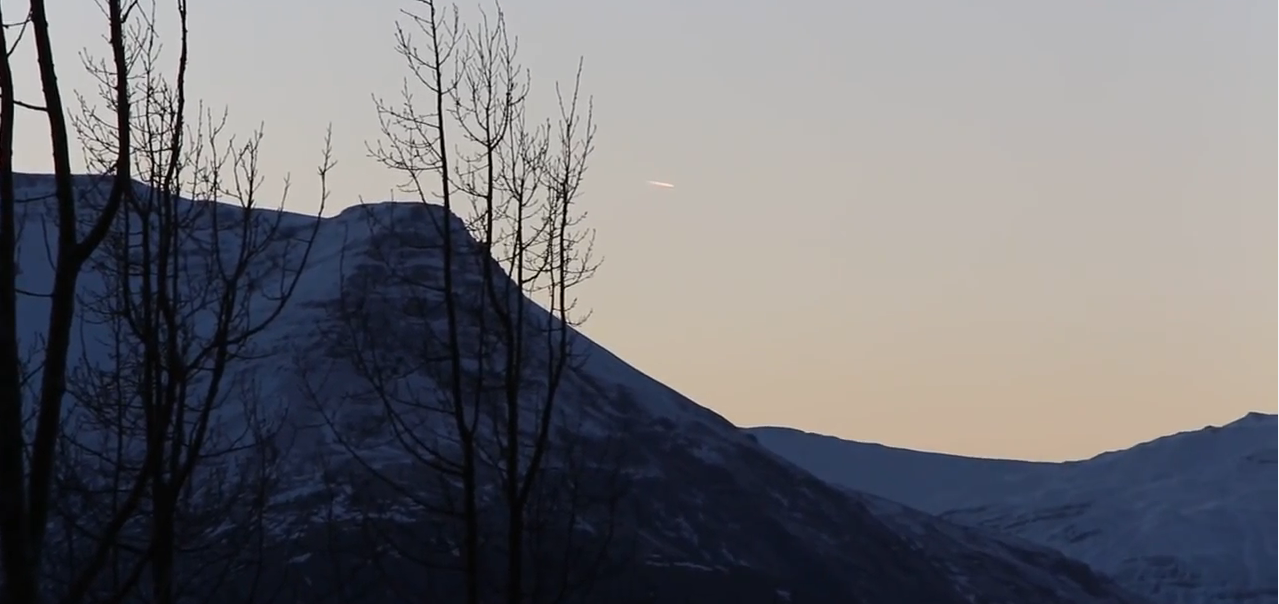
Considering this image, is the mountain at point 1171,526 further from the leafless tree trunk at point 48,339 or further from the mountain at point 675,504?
the leafless tree trunk at point 48,339

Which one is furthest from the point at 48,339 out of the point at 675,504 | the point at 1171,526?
the point at 1171,526

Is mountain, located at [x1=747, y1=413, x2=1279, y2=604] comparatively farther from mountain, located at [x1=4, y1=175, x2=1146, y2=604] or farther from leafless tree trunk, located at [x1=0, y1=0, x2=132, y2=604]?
leafless tree trunk, located at [x1=0, y1=0, x2=132, y2=604]

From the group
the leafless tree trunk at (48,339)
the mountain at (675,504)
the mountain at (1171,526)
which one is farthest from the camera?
the mountain at (1171,526)

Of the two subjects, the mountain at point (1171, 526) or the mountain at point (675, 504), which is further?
the mountain at point (1171, 526)

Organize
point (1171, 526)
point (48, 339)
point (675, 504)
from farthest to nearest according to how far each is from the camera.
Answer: point (1171, 526)
point (675, 504)
point (48, 339)

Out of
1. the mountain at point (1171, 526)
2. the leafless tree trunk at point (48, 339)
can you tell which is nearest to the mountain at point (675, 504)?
the mountain at point (1171, 526)

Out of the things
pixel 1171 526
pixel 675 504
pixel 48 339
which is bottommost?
pixel 48 339

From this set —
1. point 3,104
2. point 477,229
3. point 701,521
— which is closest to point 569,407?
point 701,521

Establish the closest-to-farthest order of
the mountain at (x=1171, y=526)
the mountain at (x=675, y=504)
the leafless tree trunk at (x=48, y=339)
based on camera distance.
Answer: the leafless tree trunk at (x=48, y=339) → the mountain at (x=675, y=504) → the mountain at (x=1171, y=526)

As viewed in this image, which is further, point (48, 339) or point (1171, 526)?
point (1171, 526)

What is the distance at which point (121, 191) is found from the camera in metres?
7.04

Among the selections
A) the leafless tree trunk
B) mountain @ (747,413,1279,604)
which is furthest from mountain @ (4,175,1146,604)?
the leafless tree trunk

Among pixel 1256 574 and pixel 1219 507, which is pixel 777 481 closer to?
pixel 1256 574

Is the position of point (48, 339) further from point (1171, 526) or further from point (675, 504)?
point (1171, 526)
